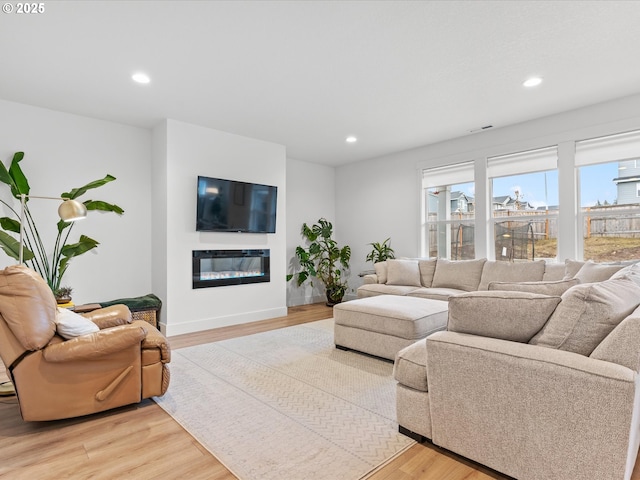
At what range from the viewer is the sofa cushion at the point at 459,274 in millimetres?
4613

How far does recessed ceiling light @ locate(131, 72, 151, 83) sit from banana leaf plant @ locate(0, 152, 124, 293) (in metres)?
1.09

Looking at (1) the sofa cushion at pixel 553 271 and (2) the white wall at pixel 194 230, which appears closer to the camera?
(1) the sofa cushion at pixel 553 271

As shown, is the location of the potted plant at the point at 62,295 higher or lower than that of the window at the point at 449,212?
lower

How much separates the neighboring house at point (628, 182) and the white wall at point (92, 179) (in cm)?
563

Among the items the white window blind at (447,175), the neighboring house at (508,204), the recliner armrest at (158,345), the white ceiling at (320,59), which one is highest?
the white ceiling at (320,59)

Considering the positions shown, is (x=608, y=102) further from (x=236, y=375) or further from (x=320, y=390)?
(x=236, y=375)

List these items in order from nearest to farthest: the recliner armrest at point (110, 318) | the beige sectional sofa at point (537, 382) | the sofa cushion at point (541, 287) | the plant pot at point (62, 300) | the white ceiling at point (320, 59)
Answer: the beige sectional sofa at point (537, 382) < the sofa cushion at point (541, 287) < the white ceiling at point (320, 59) < the recliner armrest at point (110, 318) < the plant pot at point (62, 300)

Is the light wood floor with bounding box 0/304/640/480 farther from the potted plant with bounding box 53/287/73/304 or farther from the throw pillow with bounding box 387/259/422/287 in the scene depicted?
the throw pillow with bounding box 387/259/422/287

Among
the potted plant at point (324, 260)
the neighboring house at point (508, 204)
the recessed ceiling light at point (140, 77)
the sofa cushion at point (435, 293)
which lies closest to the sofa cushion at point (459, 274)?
the sofa cushion at point (435, 293)

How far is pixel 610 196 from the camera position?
404cm

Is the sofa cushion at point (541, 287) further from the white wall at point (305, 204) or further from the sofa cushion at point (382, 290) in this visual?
the white wall at point (305, 204)

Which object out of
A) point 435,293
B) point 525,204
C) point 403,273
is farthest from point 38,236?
point 525,204

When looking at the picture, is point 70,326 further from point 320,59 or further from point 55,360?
point 320,59

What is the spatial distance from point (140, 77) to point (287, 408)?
3.06 m
